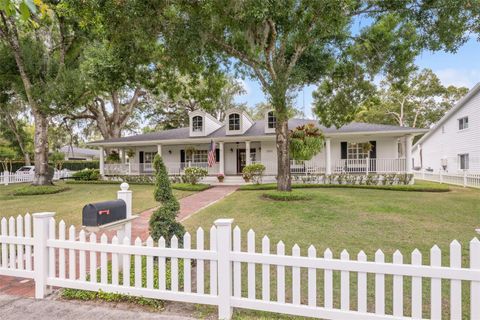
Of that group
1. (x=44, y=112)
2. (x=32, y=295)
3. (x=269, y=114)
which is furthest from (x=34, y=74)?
(x=32, y=295)

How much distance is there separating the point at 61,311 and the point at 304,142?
9.91 metres

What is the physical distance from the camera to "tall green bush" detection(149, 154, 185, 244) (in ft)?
13.9

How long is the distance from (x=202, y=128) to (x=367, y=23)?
11976mm

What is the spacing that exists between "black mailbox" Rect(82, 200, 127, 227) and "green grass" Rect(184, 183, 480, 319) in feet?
6.70

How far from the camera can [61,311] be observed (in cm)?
321

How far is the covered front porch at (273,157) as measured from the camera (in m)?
16.8

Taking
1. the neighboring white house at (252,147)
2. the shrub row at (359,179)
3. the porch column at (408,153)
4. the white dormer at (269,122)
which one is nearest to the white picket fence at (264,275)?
the shrub row at (359,179)

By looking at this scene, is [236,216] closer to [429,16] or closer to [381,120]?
[429,16]

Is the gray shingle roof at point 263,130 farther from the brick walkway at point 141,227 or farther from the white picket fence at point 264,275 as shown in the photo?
the white picket fence at point 264,275

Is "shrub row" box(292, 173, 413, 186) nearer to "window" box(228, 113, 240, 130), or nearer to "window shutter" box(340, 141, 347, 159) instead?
"window shutter" box(340, 141, 347, 159)

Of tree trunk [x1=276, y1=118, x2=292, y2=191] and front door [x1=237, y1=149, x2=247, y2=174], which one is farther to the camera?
front door [x1=237, y1=149, x2=247, y2=174]

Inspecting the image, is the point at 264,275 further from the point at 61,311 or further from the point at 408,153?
the point at 408,153

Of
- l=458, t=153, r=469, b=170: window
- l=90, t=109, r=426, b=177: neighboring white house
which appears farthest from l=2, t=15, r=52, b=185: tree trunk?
l=458, t=153, r=469, b=170: window

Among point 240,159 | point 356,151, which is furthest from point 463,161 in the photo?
point 240,159
